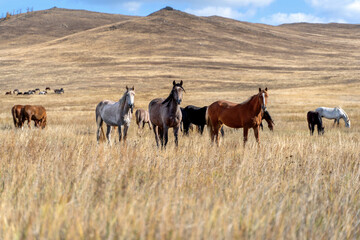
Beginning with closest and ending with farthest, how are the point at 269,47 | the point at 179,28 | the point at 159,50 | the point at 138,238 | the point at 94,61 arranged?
the point at 138,238
the point at 94,61
the point at 159,50
the point at 269,47
the point at 179,28

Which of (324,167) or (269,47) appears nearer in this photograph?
(324,167)

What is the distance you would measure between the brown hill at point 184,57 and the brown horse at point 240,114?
46893 mm

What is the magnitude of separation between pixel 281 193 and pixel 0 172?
3167 millimetres

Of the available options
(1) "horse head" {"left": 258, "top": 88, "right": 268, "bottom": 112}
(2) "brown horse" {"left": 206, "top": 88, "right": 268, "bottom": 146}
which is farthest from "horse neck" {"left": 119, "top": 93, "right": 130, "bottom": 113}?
(1) "horse head" {"left": 258, "top": 88, "right": 268, "bottom": 112}

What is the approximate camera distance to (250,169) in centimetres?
488

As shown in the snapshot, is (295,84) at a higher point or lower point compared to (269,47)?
lower

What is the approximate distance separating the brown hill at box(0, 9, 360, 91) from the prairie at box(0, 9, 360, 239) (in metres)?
0.41

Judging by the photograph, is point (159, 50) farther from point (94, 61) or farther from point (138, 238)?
point (138, 238)

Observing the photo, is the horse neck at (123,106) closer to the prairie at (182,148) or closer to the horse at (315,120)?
the prairie at (182,148)

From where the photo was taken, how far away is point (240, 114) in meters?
10.6

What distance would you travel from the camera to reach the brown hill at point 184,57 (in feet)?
220

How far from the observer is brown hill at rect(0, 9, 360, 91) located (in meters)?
67.0

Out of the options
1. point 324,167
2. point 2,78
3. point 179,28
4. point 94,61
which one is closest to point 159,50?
point 94,61

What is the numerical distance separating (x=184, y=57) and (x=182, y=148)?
83.5 meters
